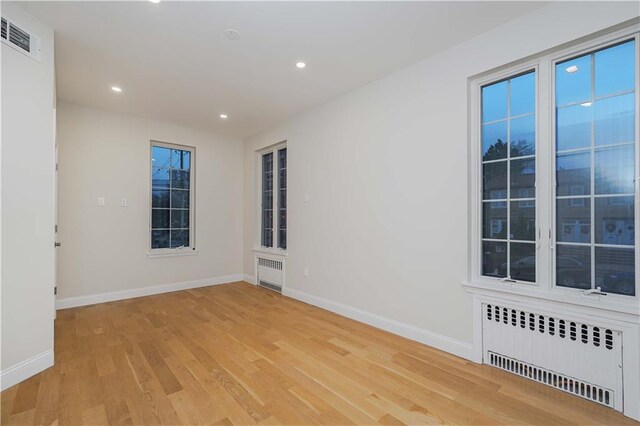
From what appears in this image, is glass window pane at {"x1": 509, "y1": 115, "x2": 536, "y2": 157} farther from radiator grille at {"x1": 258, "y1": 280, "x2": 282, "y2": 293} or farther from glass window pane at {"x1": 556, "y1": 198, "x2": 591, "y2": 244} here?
radiator grille at {"x1": 258, "y1": 280, "x2": 282, "y2": 293}

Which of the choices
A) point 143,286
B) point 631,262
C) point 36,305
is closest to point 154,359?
point 36,305

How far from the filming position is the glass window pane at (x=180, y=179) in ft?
17.1

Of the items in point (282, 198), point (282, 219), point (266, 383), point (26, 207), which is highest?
point (282, 198)

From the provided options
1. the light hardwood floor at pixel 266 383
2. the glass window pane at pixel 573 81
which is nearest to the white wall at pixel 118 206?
the light hardwood floor at pixel 266 383

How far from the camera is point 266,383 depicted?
225 centimetres

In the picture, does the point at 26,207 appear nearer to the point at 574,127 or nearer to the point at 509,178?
the point at 509,178

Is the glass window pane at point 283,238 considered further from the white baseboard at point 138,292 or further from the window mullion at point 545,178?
the window mullion at point 545,178

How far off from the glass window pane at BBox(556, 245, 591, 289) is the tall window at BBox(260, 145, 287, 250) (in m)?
3.69

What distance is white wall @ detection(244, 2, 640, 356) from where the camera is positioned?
2.52 meters

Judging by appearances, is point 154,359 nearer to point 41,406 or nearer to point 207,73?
point 41,406

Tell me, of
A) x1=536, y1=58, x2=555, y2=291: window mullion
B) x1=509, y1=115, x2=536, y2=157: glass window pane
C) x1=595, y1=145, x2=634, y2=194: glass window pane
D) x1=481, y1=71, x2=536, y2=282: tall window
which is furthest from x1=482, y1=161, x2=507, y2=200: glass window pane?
x1=595, y1=145, x2=634, y2=194: glass window pane

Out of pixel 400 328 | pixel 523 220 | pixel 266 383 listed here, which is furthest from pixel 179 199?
pixel 523 220

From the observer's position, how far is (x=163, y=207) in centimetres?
509

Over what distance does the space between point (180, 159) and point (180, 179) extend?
1.18 ft
